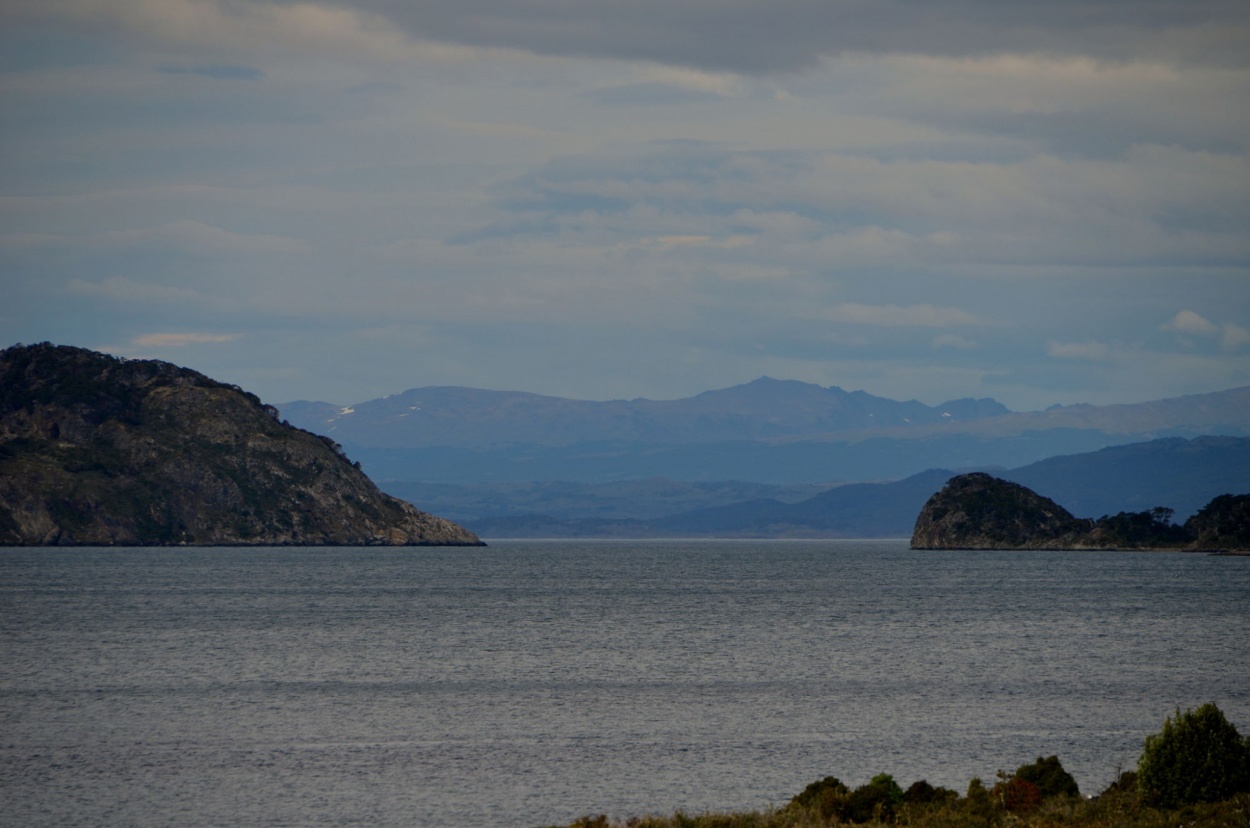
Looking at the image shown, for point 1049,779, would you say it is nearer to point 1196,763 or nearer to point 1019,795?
point 1019,795

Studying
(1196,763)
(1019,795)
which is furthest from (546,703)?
(1196,763)

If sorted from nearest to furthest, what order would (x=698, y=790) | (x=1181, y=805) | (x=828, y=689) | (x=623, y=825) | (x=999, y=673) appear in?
(x=1181, y=805) → (x=623, y=825) → (x=698, y=790) → (x=828, y=689) → (x=999, y=673)

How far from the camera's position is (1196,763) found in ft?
125

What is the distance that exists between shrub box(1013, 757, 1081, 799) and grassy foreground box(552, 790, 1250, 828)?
88 cm

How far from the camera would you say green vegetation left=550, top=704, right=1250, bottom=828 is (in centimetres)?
3750

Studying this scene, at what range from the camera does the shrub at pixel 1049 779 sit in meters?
42.0

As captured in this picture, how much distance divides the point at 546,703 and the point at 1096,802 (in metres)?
37.2

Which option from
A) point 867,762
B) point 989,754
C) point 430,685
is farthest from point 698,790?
point 430,685

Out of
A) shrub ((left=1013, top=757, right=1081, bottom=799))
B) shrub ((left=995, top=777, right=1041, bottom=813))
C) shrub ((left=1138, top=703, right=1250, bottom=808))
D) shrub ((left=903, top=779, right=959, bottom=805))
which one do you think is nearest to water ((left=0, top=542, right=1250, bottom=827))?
shrub ((left=903, top=779, right=959, bottom=805))

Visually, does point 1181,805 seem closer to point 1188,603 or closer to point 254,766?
point 254,766

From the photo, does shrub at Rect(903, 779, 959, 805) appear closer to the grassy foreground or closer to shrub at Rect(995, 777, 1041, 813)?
the grassy foreground

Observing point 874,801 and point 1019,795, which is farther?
point 1019,795

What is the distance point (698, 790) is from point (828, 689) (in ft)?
90.8

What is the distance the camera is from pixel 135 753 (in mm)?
58031
